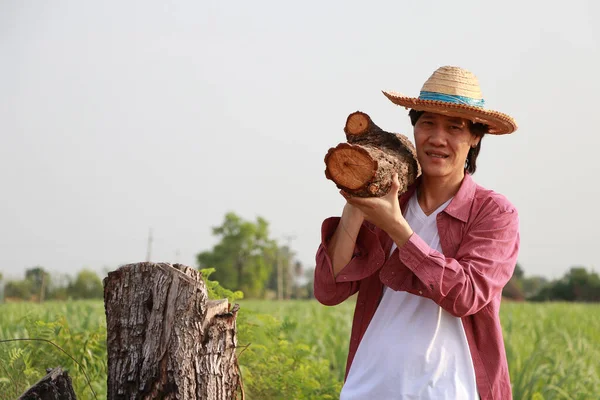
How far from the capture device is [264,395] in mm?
4074

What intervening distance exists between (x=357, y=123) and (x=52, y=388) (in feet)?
4.91

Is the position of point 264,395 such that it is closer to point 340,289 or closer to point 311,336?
point 340,289

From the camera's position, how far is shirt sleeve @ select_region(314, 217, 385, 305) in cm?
262

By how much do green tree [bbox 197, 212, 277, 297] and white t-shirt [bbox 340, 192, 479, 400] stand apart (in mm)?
50820

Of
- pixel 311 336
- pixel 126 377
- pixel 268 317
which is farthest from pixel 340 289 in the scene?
pixel 311 336

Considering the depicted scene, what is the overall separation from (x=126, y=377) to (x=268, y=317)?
4.83 ft

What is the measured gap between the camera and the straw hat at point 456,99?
263cm

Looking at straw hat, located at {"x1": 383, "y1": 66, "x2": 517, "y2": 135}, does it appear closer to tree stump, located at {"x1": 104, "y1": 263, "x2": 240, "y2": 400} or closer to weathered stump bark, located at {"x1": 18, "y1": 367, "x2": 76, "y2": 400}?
tree stump, located at {"x1": 104, "y1": 263, "x2": 240, "y2": 400}

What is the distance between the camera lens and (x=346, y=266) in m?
2.65

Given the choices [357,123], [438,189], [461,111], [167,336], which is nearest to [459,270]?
[438,189]

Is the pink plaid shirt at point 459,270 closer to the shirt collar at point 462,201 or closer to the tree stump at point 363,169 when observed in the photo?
the shirt collar at point 462,201

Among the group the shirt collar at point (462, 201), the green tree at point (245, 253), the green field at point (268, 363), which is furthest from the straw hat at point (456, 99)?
the green tree at point (245, 253)

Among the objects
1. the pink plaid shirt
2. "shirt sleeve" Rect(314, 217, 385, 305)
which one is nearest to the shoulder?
the pink plaid shirt

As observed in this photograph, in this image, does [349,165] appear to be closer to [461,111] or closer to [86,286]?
[461,111]
